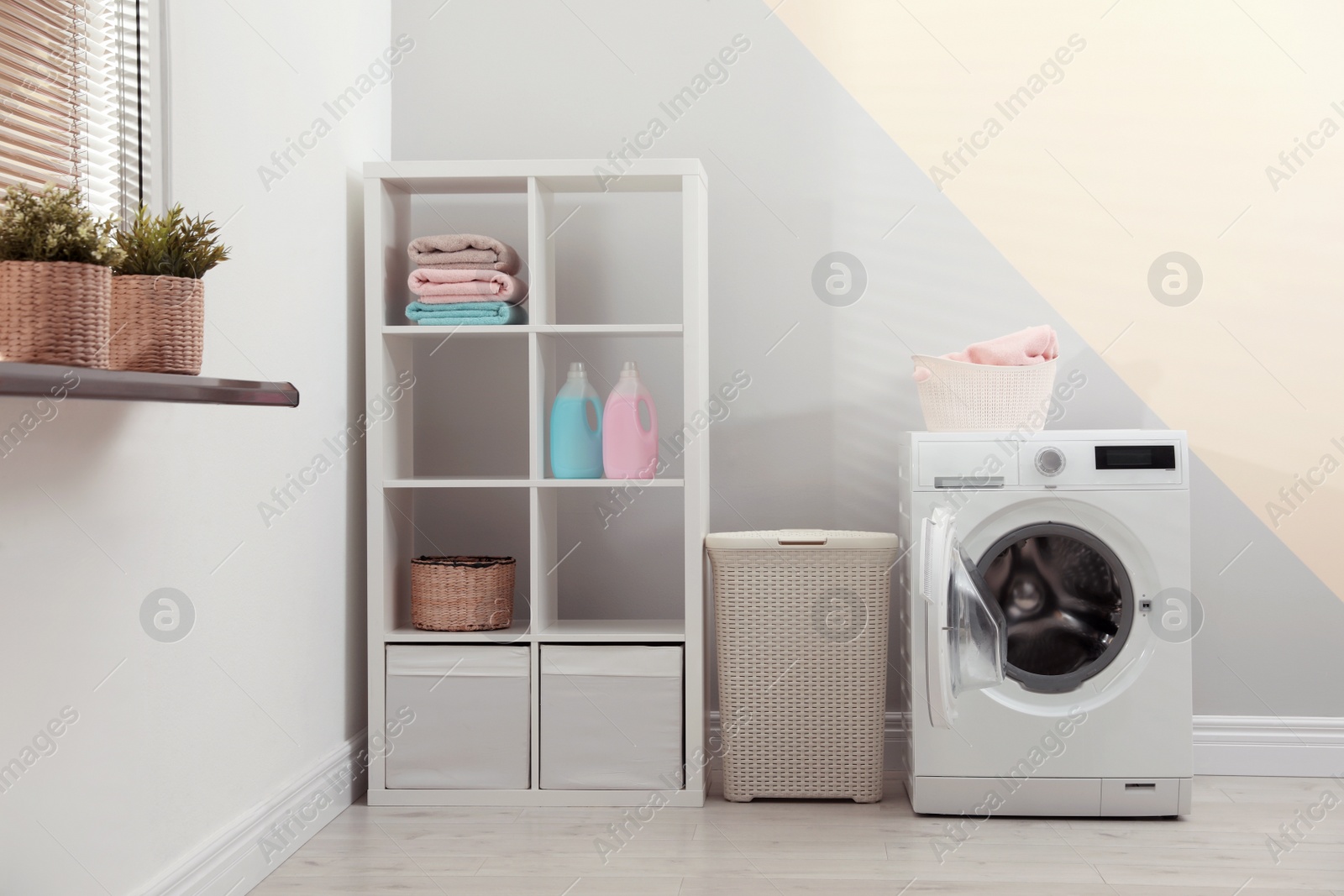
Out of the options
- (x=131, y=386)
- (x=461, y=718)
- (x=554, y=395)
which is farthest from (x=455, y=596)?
(x=131, y=386)

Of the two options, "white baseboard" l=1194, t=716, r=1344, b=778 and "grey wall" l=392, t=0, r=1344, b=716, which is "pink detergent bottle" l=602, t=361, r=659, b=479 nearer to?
"grey wall" l=392, t=0, r=1344, b=716

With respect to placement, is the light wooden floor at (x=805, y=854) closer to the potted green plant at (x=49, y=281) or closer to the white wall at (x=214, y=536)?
the white wall at (x=214, y=536)

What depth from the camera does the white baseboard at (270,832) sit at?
1.71m

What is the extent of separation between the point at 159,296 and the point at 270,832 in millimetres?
1126

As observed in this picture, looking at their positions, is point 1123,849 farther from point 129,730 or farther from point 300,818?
point 129,730

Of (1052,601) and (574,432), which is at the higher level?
(574,432)

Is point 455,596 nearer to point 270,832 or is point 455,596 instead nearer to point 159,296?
point 270,832

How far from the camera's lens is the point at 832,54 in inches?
107

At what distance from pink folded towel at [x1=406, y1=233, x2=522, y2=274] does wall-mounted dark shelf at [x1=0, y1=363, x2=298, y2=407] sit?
2.99ft

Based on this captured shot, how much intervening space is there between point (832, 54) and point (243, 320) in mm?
1682

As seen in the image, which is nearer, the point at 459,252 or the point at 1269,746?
the point at 459,252

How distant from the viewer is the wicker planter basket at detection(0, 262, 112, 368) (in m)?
1.15

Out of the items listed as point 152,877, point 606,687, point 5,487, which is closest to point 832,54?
point 606,687

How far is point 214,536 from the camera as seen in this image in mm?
1788
